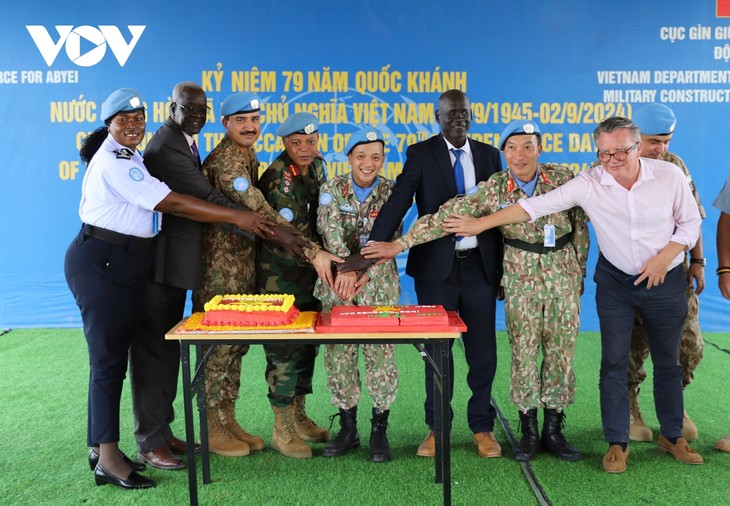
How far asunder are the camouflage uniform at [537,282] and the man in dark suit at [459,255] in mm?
124

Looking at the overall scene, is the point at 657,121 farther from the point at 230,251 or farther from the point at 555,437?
the point at 230,251

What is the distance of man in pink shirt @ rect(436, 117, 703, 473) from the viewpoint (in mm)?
3541

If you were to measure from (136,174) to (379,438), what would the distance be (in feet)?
6.12

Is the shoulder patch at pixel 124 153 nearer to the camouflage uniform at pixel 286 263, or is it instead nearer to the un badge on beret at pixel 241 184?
the un badge on beret at pixel 241 184

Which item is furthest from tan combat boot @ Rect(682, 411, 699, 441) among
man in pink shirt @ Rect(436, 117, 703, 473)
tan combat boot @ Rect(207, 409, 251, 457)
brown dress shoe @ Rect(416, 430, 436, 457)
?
tan combat boot @ Rect(207, 409, 251, 457)

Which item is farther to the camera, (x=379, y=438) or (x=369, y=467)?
(x=379, y=438)

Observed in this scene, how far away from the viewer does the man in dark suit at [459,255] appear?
3875 millimetres

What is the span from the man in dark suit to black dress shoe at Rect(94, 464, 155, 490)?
4.69 ft

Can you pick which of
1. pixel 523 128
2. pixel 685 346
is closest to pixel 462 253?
pixel 523 128

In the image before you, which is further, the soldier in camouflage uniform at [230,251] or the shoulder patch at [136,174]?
the soldier in camouflage uniform at [230,251]

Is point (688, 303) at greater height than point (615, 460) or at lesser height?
greater

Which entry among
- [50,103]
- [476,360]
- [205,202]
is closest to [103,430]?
[205,202]

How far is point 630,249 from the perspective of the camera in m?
3.62

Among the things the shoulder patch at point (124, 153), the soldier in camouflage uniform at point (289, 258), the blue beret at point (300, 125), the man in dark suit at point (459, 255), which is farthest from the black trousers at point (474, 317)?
the shoulder patch at point (124, 153)
